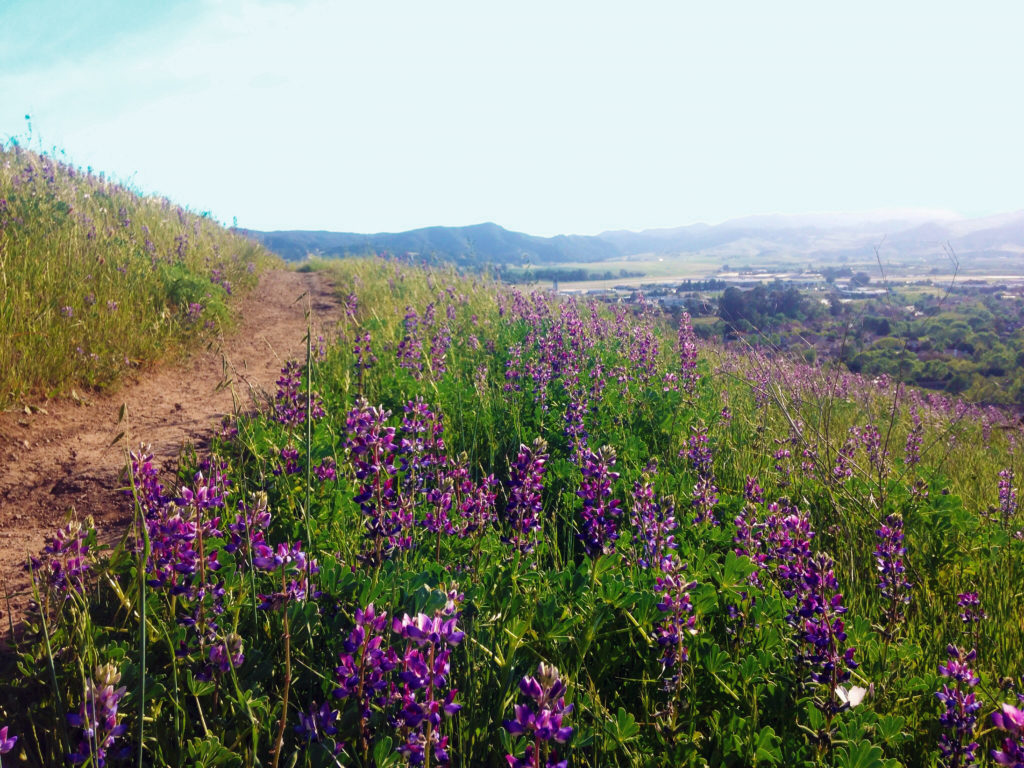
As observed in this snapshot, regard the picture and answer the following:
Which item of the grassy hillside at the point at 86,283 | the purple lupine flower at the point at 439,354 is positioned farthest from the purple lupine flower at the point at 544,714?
the grassy hillside at the point at 86,283

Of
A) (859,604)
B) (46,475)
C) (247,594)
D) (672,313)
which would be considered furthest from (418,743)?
(672,313)

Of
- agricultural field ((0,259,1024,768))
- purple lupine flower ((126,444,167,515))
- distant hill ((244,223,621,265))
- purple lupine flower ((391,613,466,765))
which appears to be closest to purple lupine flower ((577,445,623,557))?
agricultural field ((0,259,1024,768))

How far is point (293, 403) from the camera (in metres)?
4.03

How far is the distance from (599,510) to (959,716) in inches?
51.8

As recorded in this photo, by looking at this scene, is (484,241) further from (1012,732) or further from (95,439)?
(1012,732)

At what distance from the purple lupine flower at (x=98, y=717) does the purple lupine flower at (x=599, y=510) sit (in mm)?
1645

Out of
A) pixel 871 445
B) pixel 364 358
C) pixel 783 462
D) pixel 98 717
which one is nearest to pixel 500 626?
pixel 98 717

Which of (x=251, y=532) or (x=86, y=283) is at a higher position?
(x=86, y=283)

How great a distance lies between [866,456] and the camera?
5.22 metres

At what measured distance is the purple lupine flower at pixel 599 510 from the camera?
2541 millimetres

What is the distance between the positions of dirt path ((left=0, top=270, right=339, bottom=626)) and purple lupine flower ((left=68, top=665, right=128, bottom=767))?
4.17 feet

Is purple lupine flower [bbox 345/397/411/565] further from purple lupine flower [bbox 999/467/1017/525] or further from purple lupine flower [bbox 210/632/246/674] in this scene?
purple lupine flower [bbox 999/467/1017/525]

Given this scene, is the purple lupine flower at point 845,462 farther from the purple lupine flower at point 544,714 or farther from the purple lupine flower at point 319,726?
the purple lupine flower at point 319,726

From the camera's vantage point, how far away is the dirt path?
11.1 feet
